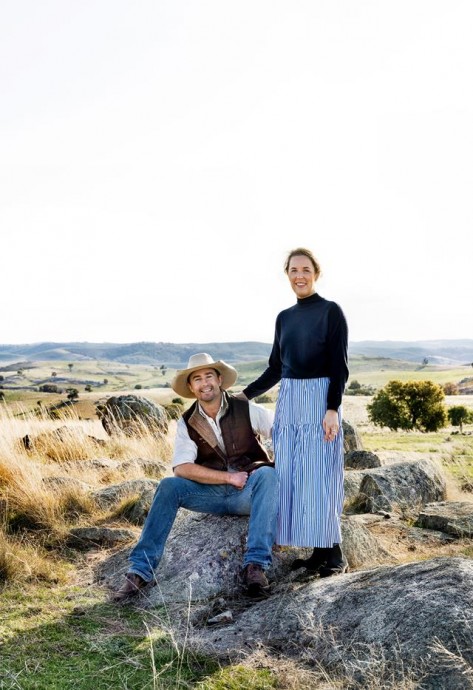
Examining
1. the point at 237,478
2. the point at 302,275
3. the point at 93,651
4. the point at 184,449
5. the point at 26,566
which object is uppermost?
the point at 302,275

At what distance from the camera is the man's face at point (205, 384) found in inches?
203

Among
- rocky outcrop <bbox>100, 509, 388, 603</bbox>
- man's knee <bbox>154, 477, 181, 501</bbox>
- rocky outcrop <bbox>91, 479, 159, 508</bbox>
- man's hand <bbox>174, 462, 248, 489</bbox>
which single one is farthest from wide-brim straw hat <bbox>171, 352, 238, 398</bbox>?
rocky outcrop <bbox>91, 479, 159, 508</bbox>

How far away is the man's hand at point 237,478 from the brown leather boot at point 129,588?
96cm

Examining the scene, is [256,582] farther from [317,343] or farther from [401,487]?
[401,487]

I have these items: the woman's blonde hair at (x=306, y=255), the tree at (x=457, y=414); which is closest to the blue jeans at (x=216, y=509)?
the woman's blonde hair at (x=306, y=255)

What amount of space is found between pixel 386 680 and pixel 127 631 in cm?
186

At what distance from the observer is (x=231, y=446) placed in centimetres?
523

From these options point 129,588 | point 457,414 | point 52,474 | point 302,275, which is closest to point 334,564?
point 129,588

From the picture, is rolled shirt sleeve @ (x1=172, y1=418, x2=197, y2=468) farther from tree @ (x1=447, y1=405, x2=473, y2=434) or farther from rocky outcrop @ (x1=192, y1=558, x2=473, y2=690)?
tree @ (x1=447, y1=405, x2=473, y2=434)

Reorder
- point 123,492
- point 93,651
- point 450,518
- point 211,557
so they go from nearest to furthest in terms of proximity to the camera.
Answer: point 93,651 → point 211,557 → point 450,518 → point 123,492

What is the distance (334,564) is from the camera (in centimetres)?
505

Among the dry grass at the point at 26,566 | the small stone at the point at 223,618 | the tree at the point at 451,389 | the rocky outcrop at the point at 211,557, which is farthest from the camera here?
the tree at the point at 451,389

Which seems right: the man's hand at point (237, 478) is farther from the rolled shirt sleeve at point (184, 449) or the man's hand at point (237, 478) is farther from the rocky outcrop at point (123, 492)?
the rocky outcrop at point (123, 492)

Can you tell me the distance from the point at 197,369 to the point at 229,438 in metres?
0.58
